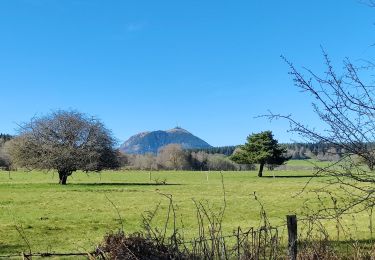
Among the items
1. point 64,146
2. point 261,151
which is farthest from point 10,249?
point 261,151

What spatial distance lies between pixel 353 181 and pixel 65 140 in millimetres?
50008

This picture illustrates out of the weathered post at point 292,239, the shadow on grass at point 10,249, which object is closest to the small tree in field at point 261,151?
the shadow on grass at point 10,249

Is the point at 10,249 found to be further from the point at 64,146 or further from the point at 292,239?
the point at 64,146

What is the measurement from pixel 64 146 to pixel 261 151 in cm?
3852

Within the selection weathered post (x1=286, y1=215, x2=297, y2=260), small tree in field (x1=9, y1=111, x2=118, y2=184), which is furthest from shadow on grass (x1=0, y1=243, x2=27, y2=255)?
small tree in field (x1=9, y1=111, x2=118, y2=184)

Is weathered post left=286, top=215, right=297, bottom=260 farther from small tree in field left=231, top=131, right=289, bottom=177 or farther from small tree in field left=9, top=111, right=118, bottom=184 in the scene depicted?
small tree in field left=231, top=131, right=289, bottom=177

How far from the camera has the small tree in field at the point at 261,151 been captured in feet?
273

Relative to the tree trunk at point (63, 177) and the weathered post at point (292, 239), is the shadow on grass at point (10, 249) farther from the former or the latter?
the tree trunk at point (63, 177)

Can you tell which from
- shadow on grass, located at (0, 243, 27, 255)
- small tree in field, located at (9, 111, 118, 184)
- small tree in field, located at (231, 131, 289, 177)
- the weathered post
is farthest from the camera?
small tree in field, located at (231, 131, 289, 177)

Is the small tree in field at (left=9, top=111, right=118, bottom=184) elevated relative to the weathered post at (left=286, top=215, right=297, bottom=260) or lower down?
elevated

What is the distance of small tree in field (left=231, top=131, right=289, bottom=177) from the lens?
83.2 meters

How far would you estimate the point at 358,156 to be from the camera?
7.86 meters

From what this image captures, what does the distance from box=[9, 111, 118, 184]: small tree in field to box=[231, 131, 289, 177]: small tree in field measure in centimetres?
3278

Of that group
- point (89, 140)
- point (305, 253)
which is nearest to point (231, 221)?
point (305, 253)
